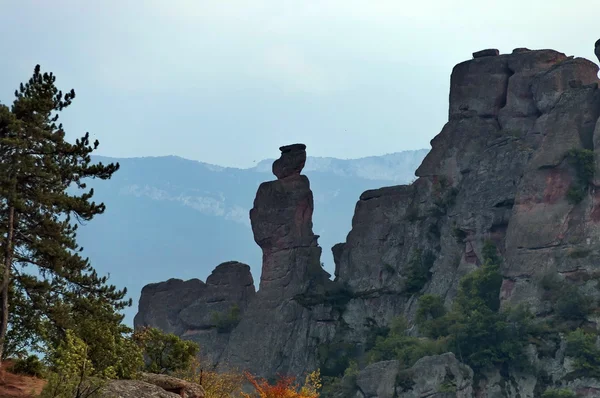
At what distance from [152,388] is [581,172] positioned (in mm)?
76813

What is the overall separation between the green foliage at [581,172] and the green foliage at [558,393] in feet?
62.1

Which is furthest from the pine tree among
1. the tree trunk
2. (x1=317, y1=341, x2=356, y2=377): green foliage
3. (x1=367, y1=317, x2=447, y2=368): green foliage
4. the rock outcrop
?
the rock outcrop

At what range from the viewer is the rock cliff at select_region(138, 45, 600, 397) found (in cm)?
11244

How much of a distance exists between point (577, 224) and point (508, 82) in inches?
818

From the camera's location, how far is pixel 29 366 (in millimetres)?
45688

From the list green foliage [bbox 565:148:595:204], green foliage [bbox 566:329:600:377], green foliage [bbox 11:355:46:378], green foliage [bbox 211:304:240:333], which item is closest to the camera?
green foliage [bbox 11:355:46:378]

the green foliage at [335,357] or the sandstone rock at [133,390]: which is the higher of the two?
the green foliage at [335,357]

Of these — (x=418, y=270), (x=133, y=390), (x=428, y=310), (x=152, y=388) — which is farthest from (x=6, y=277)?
(x=418, y=270)

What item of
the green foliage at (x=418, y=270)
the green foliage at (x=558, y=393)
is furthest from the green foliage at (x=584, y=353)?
the green foliage at (x=418, y=270)

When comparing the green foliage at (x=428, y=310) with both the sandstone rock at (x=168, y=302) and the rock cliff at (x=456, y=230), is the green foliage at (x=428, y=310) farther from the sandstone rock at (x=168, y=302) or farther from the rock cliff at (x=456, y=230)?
the sandstone rock at (x=168, y=302)

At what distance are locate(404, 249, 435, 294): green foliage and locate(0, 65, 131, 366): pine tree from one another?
80.7 metres

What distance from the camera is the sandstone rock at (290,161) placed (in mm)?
139000

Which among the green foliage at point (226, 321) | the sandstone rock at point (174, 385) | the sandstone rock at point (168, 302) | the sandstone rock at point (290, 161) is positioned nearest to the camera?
the sandstone rock at point (174, 385)

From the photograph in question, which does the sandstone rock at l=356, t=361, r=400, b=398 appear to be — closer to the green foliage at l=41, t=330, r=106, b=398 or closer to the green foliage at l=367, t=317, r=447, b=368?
the green foliage at l=367, t=317, r=447, b=368
